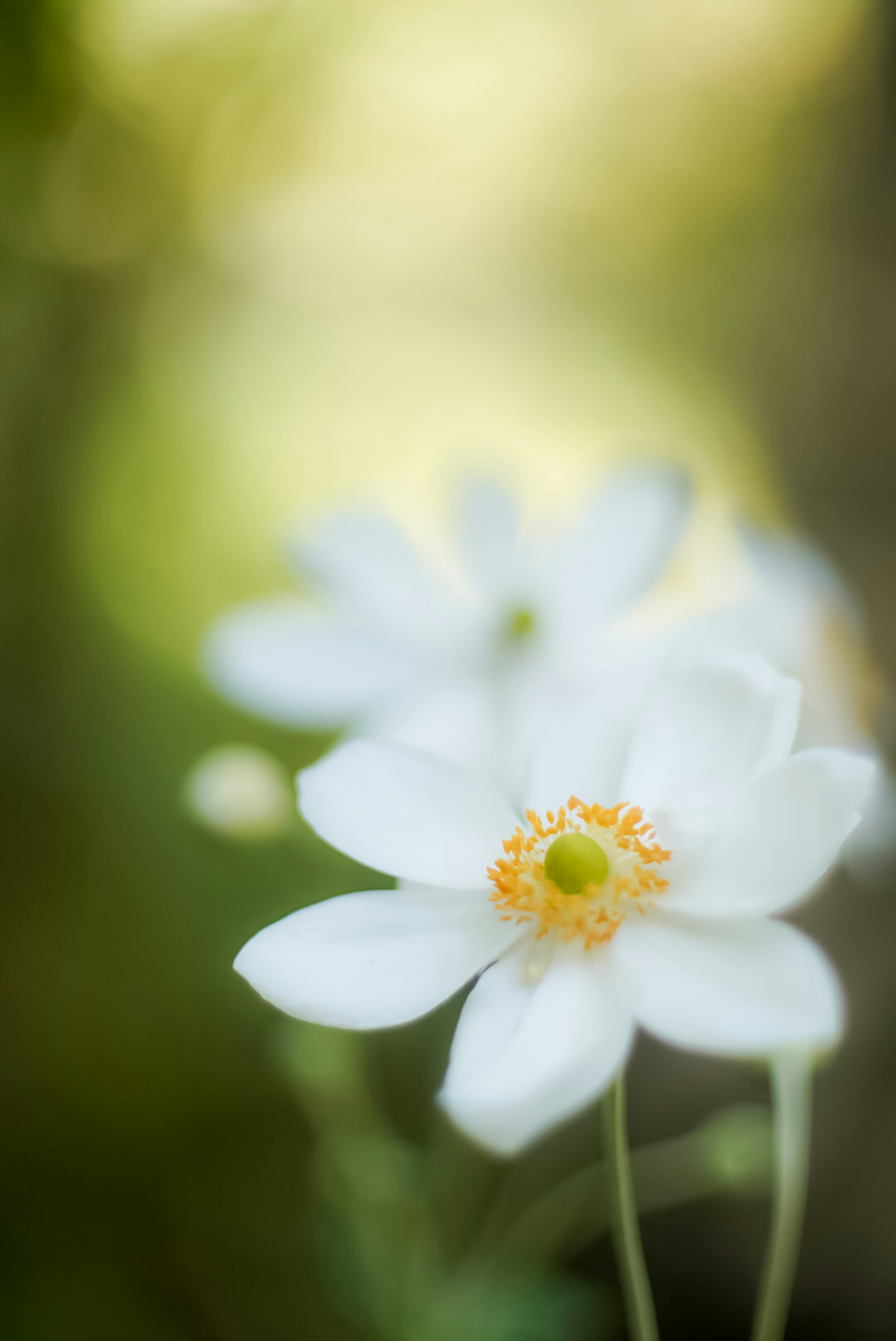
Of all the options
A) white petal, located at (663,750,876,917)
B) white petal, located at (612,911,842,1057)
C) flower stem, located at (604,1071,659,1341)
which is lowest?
flower stem, located at (604,1071,659,1341)

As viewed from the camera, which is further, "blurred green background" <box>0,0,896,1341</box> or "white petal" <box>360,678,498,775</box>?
"blurred green background" <box>0,0,896,1341</box>

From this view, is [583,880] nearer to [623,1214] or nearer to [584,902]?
[584,902]

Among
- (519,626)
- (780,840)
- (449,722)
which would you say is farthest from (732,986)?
(519,626)

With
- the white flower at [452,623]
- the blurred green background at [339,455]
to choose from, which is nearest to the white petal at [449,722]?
the white flower at [452,623]

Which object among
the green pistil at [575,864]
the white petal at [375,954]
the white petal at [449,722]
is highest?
the white petal at [449,722]

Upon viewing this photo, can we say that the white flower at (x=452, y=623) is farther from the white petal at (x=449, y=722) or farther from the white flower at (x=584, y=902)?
the white flower at (x=584, y=902)

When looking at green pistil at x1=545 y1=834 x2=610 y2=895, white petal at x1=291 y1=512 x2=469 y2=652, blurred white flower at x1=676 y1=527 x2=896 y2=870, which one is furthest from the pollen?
white petal at x1=291 y1=512 x2=469 y2=652

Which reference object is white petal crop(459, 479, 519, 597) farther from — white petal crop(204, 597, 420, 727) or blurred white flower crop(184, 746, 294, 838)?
blurred white flower crop(184, 746, 294, 838)
